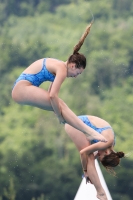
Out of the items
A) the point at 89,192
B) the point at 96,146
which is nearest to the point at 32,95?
the point at 96,146

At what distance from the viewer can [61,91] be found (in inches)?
1836

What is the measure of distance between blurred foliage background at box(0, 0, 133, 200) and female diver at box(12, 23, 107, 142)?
89.9ft

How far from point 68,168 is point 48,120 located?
4.91 m

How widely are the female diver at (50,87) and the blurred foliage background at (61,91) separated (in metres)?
27.4

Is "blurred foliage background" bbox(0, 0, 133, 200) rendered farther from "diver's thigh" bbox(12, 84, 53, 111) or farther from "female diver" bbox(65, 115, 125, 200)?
"diver's thigh" bbox(12, 84, 53, 111)

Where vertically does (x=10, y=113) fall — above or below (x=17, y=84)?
above

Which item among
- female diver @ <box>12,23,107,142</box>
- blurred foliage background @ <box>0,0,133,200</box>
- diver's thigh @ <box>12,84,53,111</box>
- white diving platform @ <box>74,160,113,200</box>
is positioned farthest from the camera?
blurred foliage background @ <box>0,0,133,200</box>

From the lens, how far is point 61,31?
53.4m

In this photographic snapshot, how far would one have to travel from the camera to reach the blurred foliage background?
40.5 m

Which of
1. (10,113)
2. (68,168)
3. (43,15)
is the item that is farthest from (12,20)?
(68,168)

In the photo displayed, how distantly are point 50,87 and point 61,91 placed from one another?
38.6m

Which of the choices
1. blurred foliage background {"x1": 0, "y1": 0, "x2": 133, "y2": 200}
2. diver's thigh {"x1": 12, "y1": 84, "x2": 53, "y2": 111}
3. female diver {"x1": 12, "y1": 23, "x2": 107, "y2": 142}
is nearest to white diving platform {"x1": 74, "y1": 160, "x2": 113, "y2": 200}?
female diver {"x1": 12, "y1": 23, "x2": 107, "y2": 142}

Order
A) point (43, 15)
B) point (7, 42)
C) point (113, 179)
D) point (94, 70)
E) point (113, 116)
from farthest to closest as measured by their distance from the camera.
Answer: point (43, 15) → point (7, 42) → point (94, 70) → point (113, 116) → point (113, 179)

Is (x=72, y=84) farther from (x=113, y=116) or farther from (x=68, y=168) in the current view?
(x=68, y=168)
